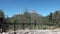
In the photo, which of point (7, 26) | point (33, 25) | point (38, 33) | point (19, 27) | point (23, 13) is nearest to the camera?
point (38, 33)

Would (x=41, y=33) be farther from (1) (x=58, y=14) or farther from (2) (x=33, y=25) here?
(1) (x=58, y=14)

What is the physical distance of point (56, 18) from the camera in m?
26.2

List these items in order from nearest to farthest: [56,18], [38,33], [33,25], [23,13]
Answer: [38,33] → [33,25] → [23,13] → [56,18]

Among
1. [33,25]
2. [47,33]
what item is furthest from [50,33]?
[33,25]

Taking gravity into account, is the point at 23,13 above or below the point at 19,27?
above

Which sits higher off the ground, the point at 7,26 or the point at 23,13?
the point at 23,13

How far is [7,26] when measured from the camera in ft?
55.4

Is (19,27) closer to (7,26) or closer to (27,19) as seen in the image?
(7,26)

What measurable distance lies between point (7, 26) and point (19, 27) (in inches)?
61.6

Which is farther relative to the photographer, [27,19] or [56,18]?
[56,18]

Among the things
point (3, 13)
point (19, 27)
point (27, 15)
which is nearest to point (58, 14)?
point (27, 15)

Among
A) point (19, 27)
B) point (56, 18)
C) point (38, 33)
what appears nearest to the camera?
point (38, 33)

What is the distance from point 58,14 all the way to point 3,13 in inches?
362

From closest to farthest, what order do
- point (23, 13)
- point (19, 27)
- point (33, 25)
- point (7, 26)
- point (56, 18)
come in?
point (7, 26), point (19, 27), point (33, 25), point (23, 13), point (56, 18)
